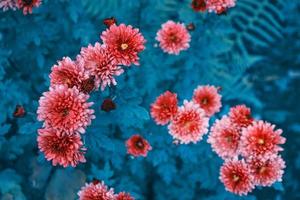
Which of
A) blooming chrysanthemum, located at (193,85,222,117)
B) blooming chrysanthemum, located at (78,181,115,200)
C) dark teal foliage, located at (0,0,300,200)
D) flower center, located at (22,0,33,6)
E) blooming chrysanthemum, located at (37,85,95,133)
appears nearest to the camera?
blooming chrysanthemum, located at (37,85,95,133)

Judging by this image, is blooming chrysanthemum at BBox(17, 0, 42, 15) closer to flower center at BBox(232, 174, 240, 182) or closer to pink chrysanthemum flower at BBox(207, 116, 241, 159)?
→ pink chrysanthemum flower at BBox(207, 116, 241, 159)

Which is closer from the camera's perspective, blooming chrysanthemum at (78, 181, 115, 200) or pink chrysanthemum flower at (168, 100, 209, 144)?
blooming chrysanthemum at (78, 181, 115, 200)

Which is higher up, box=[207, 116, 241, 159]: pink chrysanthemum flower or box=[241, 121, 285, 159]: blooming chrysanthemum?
box=[207, 116, 241, 159]: pink chrysanthemum flower

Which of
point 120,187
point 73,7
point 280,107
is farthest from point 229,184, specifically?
point 280,107

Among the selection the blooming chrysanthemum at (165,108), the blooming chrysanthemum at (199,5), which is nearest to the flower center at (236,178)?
the blooming chrysanthemum at (165,108)

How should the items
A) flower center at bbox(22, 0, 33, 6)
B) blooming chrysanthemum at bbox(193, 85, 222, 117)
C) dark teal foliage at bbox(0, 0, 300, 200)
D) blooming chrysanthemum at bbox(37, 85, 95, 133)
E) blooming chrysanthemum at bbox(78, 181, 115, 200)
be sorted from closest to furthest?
blooming chrysanthemum at bbox(37, 85, 95, 133) < blooming chrysanthemum at bbox(78, 181, 115, 200) < flower center at bbox(22, 0, 33, 6) < dark teal foliage at bbox(0, 0, 300, 200) < blooming chrysanthemum at bbox(193, 85, 222, 117)

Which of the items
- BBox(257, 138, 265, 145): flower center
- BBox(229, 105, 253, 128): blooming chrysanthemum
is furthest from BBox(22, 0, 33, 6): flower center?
BBox(257, 138, 265, 145): flower center

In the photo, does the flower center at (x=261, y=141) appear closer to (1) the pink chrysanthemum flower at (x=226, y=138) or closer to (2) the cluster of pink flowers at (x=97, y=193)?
(1) the pink chrysanthemum flower at (x=226, y=138)
